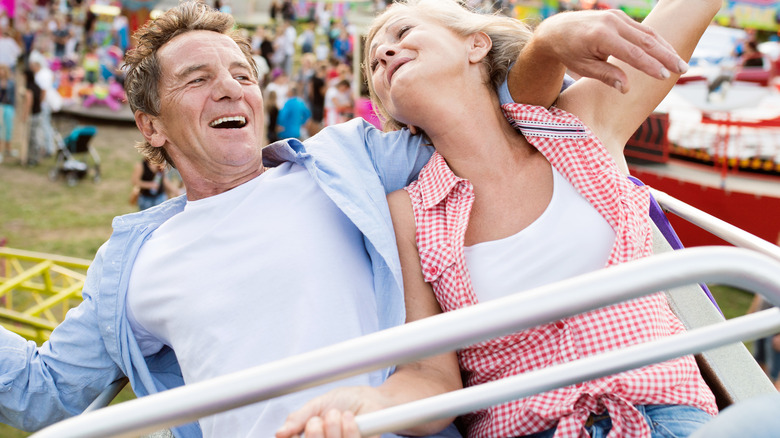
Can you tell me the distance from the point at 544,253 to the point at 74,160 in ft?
33.3

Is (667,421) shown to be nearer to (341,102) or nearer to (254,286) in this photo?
(254,286)

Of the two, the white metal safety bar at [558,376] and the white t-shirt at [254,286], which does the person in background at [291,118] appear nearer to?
the white t-shirt at [254,286]

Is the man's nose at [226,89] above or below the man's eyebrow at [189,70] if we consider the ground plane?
below

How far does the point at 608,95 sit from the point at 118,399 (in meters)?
3.75

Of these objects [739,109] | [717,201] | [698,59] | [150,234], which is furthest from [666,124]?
[150,234]

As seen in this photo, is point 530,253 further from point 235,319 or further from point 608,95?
point 235,319

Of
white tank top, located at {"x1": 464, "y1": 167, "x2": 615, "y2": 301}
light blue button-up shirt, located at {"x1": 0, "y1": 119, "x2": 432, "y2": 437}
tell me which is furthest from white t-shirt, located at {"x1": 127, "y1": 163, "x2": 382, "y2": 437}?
white tank top, located at {"x1": 464, "y1": 167, "x2": 615, "y2": 301}

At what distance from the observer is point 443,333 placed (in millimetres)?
926

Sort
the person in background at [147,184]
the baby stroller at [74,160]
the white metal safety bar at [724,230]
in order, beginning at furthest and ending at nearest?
the baby stroller at [74,160]
the person in background at [147,184]
the white metal safety bar at [724,230]

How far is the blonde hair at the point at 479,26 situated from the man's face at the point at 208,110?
0.47 m

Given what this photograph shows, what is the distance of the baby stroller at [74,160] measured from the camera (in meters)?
9.95

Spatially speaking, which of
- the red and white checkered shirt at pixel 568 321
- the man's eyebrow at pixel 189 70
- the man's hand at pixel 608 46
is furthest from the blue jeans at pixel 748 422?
the man's eyebrow at pixel 189 70

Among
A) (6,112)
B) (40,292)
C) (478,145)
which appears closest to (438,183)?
(478,145)

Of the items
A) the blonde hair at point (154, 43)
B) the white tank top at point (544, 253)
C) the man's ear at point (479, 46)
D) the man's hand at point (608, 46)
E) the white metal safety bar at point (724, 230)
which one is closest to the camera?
the man's hand at point (608, 46)
